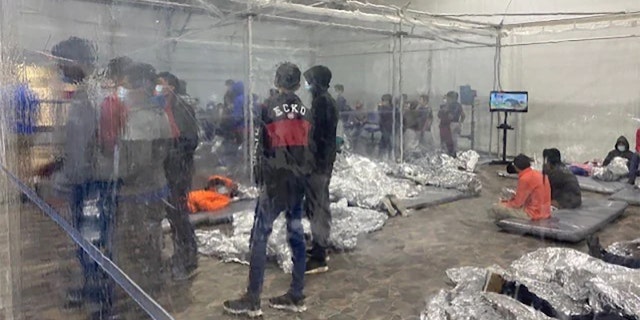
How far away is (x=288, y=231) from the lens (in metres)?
1.80

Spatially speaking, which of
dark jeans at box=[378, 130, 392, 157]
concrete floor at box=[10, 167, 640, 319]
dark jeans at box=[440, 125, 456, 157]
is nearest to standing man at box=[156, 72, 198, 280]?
concrete floor at box=[10, 167, 640, 319]

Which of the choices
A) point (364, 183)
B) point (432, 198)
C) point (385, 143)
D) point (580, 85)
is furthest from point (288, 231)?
point (385, 143)

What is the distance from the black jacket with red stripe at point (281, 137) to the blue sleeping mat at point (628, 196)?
1.95 m

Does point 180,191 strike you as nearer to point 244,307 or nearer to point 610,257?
point 244,307

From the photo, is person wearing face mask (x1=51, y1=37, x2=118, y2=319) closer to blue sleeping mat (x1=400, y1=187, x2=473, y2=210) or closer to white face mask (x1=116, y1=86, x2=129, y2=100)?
Answer: white face mask (x1=116, y1=86, x2=129, y2=100)

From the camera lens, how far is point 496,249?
2447 mm

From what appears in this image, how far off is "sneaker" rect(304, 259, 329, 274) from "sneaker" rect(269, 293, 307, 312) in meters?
0.28

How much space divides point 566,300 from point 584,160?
934 mm

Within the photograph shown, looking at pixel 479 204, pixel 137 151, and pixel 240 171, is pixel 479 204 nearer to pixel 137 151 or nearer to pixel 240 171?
pixel 240 171

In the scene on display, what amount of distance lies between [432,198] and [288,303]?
1.94 m

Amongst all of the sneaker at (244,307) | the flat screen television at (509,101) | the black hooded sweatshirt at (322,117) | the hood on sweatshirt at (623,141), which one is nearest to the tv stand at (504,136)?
Answer: the flat screen television at (509,101)

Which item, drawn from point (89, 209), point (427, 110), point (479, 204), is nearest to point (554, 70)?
point (479, 204)

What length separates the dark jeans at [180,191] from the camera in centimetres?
118

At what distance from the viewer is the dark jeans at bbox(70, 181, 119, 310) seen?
1.22 m
